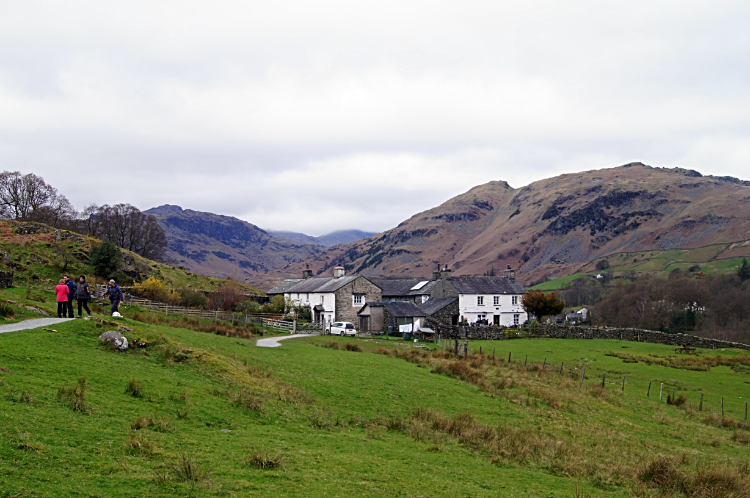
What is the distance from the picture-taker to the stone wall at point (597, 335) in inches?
2308

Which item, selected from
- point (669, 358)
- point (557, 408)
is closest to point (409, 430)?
point (557, 408)

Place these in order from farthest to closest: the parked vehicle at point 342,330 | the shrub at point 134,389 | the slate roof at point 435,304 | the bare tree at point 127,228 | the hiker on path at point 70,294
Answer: the bare tree at point 127,228
the slate roof at point 435,304
the parked vehicle at point 342,330
the hiker on path at point 70,294
the shrub at point 134,389

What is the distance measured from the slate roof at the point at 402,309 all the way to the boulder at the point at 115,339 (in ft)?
155

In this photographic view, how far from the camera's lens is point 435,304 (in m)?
73.4

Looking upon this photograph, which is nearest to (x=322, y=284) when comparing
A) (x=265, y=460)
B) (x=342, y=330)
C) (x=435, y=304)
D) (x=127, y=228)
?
(x=435, y=304)

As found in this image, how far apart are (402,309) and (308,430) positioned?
5156 cm

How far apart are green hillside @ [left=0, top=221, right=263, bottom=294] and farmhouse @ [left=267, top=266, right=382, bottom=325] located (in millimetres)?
16252

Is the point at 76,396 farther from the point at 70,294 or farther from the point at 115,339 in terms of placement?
the point at 70,294

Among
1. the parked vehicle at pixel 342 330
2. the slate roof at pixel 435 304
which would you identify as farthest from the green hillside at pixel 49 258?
the slate roof at pixel 435 304

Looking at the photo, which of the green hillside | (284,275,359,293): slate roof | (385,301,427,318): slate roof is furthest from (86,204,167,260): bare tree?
(385,301,427,318): slate roof

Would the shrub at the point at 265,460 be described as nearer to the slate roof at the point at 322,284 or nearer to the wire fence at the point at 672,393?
the wire fence at the point at 672,393

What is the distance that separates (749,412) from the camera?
28.0 metres

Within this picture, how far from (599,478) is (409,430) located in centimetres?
597

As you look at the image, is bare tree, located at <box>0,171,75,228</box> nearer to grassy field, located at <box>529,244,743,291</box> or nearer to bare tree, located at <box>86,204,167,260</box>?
bare tree, located at <box>86,204,167,260</box>
